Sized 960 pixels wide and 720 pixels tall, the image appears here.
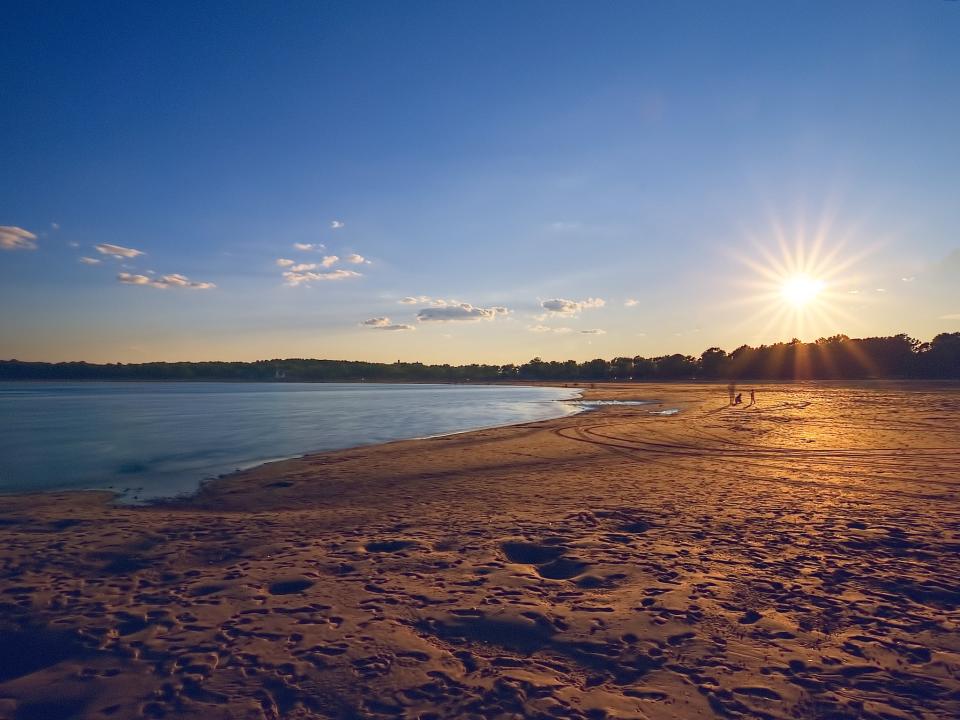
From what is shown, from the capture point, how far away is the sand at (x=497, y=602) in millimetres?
4074

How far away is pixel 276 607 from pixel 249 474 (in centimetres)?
1032

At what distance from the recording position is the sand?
13.4 ft

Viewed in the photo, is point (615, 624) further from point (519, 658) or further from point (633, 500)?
point (633, 500)

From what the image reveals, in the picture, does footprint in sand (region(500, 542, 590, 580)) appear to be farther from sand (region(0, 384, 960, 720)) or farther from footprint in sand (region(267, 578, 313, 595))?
footprint in sand (region(267, 578, 313, 595))

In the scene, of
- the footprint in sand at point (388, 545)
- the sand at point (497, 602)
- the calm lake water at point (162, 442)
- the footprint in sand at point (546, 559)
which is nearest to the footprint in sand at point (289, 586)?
the sand at point (497, 602)

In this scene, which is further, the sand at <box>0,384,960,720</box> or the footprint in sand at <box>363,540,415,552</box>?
the footprint in sand at <box>363,540,415,552</box>

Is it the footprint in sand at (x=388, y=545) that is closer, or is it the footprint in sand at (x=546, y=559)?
the footprint in sand at (x=546, y=559)

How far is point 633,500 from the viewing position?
33.7 feet

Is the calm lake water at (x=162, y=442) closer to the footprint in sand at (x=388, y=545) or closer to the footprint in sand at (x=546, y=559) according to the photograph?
the footprint in sand at (x=388, y=545)

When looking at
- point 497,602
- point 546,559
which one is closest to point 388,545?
point 546,559

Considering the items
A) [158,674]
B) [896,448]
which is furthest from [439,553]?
[896,448]

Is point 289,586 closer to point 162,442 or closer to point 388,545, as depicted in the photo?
point 388,545

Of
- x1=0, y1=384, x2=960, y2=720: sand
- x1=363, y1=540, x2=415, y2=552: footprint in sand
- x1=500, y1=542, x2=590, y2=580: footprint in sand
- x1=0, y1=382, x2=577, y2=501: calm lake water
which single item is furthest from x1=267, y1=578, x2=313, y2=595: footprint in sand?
x1=0, y1=382, x2=577, y2=501: calm lake water

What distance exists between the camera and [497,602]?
224 inches
